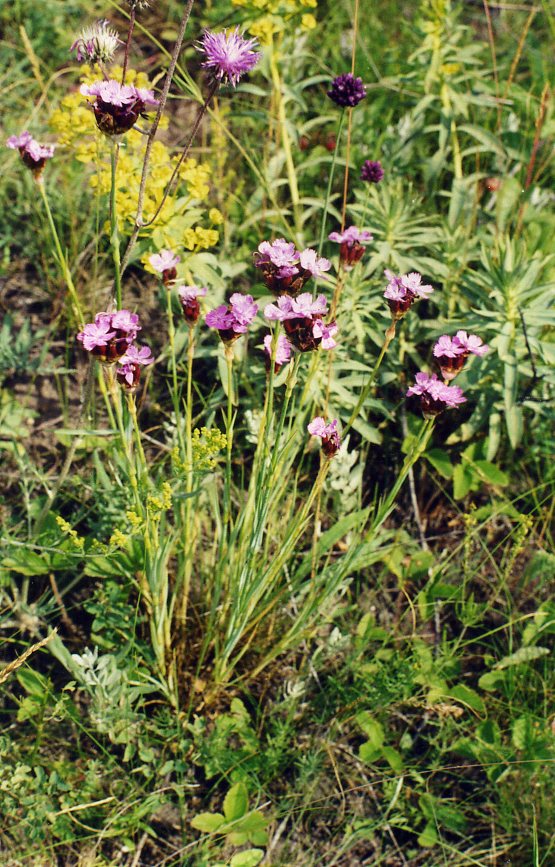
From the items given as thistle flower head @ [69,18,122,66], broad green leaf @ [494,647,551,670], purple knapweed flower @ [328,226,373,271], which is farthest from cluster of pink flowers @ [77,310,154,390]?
broad green leaf @ [494,647,551,670]

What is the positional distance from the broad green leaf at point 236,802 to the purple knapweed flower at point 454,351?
1134 millimetres

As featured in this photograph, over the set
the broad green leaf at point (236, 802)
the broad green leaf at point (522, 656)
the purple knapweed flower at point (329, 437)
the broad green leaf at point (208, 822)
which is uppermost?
the purple knapweed flower at point (329, 437)

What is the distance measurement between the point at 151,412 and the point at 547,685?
150 centimetres

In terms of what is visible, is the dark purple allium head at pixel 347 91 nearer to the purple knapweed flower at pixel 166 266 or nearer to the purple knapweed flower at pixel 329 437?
the purple knapweed flower at pixel 166 266

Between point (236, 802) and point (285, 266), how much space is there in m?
1.29

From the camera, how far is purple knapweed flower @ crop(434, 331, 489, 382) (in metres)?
1.54

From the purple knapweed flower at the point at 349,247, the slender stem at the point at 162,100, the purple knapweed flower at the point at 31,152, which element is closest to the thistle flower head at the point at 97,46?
the slender stem at the point at 162,100

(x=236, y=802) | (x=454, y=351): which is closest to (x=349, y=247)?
Answer: (x=454, y=351)

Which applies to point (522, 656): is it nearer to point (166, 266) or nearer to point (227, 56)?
point (166, 266)

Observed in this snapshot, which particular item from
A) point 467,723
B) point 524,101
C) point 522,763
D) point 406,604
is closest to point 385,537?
point 406,604

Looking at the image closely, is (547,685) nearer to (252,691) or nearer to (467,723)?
(467,723)

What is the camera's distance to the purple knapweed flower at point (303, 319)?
4.71 ft

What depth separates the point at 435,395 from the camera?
5.02ft

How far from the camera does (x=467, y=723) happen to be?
201 centimetres
